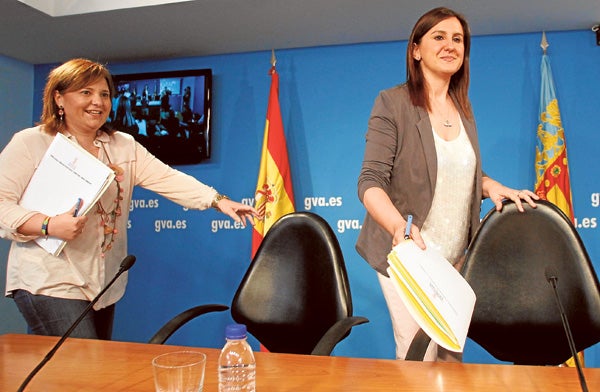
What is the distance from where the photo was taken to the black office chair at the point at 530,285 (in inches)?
57.4

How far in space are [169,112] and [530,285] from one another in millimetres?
2879

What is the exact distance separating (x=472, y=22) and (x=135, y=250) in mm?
2923

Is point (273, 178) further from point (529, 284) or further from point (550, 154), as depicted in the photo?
point (529, 284)

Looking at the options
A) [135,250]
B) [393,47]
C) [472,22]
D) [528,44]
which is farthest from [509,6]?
[135,250]

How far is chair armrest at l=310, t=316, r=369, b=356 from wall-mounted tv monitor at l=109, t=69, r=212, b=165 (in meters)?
2.37

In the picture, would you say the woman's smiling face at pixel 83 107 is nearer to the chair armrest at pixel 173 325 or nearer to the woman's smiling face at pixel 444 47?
the chair armrest at pixel 173 325

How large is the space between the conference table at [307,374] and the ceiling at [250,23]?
2208mm

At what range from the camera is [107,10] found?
2.99 metres

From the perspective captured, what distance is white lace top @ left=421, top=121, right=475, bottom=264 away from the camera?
1.69 meters

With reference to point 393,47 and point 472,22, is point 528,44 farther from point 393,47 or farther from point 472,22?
point 393,47

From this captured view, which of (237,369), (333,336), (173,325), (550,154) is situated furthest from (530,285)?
(550,154)

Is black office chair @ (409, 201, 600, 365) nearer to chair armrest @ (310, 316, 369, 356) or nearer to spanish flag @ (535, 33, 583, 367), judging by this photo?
chair armrest @ (310, 316, 369, 356)

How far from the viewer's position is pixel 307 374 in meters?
1.11

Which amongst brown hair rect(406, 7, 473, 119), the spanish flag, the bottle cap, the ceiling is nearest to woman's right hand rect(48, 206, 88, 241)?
the bottle cap
